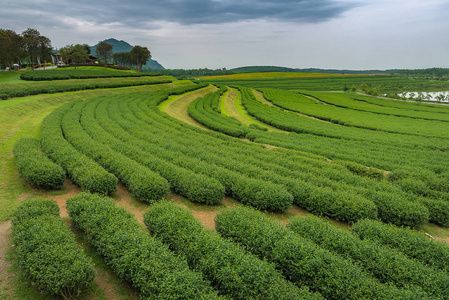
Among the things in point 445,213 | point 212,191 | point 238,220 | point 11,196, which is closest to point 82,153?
point 11,196

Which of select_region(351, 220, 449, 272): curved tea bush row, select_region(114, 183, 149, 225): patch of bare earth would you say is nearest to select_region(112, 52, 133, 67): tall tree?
select_region(114, 183, 149, 225): patch of bare earth

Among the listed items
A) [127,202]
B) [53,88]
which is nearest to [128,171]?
[127,202]

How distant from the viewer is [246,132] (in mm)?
29688

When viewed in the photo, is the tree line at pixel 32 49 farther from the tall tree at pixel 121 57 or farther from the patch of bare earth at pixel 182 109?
the patch of bare earth at pixel 182 109

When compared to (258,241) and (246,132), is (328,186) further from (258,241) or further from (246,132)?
(246,132)

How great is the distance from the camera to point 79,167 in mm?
13039

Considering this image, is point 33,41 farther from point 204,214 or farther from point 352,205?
point 352,205

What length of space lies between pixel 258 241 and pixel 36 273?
6.63m

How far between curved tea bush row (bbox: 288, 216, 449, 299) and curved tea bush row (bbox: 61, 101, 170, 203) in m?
6.91

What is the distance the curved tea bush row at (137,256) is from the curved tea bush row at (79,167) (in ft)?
7.83

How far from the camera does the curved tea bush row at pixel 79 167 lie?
A: 39.0ft

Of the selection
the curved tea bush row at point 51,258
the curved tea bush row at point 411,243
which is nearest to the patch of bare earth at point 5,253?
the curved tea bush row at point 51,258

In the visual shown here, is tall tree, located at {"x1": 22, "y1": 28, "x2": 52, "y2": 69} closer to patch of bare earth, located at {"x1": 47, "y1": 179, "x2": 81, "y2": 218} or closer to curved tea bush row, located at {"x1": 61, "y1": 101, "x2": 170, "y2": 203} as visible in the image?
curved tea bush row, located at {"x1": 61, "y1": 101, "x2": 170, "y2": 203}

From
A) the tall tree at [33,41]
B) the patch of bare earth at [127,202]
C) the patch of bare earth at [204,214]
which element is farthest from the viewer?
the tall tree at [33,41]
